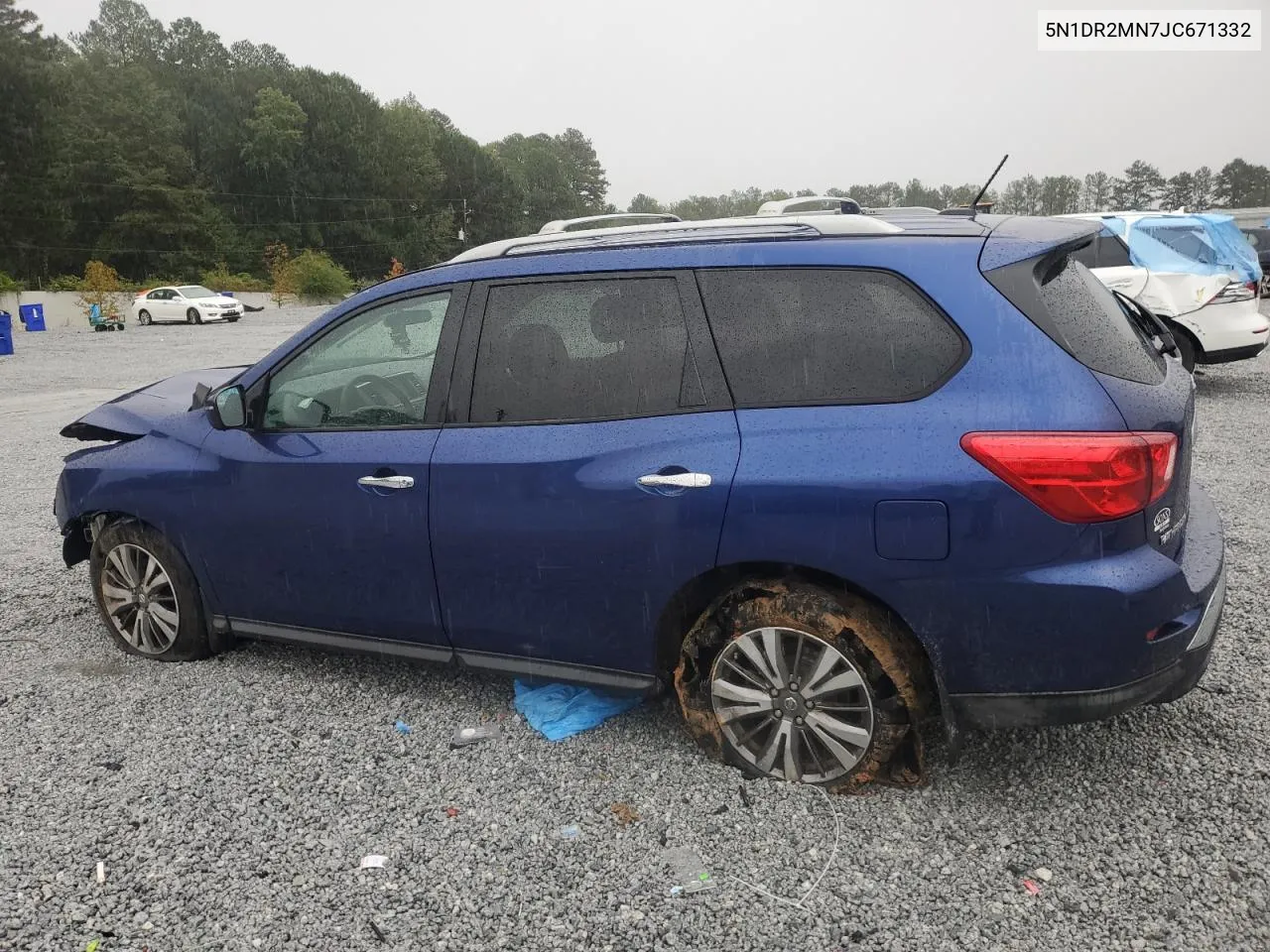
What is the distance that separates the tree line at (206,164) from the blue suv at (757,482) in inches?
2922

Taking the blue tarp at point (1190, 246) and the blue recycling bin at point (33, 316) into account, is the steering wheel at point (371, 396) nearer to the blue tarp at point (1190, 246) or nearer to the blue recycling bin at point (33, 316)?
the blue tarp at point (1190, 246)

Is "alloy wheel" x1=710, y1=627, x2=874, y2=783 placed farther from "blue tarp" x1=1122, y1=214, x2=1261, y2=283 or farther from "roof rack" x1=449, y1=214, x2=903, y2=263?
"blue tarp" x1=1122, y1=214, x2=1261, y2=283

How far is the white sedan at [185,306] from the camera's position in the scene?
37625 mm

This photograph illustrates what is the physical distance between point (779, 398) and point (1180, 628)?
1.28 m

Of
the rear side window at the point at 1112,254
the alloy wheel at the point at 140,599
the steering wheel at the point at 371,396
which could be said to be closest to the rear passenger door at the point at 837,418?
the steering wheel at the point at 371,396

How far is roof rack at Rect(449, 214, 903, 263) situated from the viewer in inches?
124

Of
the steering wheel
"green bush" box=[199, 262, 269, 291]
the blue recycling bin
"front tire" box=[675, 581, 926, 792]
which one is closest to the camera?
"front tire" box=[675, 581, 926, 792]

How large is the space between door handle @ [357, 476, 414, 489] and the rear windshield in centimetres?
201

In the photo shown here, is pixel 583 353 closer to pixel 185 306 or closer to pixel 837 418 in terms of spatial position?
pixel 837 418

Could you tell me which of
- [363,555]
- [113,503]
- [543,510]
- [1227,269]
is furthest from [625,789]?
[1227,269]

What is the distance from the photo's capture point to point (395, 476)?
352 centimetres

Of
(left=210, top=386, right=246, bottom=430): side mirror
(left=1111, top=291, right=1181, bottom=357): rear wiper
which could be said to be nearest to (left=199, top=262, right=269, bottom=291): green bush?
(left=210, top=386, right=246, bottom=430): side mirror

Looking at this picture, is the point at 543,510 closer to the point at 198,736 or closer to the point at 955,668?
the point at 955,668

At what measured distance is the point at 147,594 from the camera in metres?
4.33
